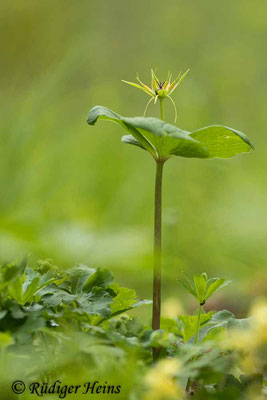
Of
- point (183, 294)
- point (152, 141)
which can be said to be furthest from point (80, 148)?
point (152, 141)

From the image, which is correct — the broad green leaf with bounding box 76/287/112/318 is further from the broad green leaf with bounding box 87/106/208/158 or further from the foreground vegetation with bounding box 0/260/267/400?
the broad green leaf with bounding box 87/106/208/158

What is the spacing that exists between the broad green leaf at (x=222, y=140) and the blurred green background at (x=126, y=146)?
0.10 m

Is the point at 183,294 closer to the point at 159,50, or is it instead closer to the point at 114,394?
the point at 114,394

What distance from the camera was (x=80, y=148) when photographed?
2.12 m

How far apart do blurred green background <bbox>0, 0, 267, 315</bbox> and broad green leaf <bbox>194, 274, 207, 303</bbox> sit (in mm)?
21

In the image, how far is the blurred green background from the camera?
118 centimetres

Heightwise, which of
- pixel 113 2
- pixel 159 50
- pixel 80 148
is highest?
pixel 113 2

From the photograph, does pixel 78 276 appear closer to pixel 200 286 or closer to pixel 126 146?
pixel 200 286

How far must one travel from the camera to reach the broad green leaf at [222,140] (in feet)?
1.47

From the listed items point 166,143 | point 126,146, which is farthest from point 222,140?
point 126,146

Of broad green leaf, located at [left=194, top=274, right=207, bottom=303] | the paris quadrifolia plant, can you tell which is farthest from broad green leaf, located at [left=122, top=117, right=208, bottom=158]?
broad green leaf, located at [left=194, top=274, right=207, bottom=303]

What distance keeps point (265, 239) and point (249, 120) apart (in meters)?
1.44

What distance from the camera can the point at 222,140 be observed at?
464 mm

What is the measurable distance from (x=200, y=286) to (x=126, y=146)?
68.4 inches
